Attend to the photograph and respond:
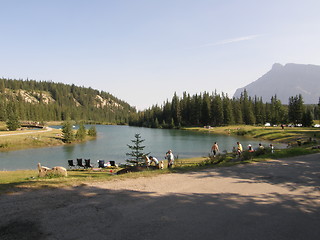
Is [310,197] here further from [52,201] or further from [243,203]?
[52,201]

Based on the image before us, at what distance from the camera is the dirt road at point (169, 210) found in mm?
5914

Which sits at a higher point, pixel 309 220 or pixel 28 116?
pixel 28 116

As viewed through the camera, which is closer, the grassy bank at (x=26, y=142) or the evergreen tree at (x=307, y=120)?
the grassy bank at (x=26, y=142)

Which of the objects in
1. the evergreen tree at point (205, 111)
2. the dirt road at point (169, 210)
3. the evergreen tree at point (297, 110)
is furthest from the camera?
the evergreen tree at point (205, 111)

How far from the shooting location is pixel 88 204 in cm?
787

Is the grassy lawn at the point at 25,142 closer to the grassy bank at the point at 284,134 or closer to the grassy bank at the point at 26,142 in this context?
the grassy bank at the point at 26,142

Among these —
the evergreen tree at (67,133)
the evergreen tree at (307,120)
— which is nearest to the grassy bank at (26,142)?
the evergreen tree at (67,133)

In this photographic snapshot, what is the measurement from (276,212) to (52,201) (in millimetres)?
8052

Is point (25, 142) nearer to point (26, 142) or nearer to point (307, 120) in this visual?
point (26, 142)

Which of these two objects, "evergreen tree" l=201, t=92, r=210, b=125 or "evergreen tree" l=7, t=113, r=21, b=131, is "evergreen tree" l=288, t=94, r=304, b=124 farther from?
"evergreen tree" l=7, t=113, r=21, b=131

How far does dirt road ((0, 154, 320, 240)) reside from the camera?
5.91 m

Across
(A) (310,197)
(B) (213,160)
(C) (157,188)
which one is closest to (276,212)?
(A) (310,197)

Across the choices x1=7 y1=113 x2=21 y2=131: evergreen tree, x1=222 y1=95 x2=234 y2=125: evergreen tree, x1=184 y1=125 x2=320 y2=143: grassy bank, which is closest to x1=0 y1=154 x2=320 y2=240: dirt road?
x1=184 y1=125 x2=320 y2=143: grassy bank

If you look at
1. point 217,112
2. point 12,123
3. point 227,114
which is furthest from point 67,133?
point 227,114
